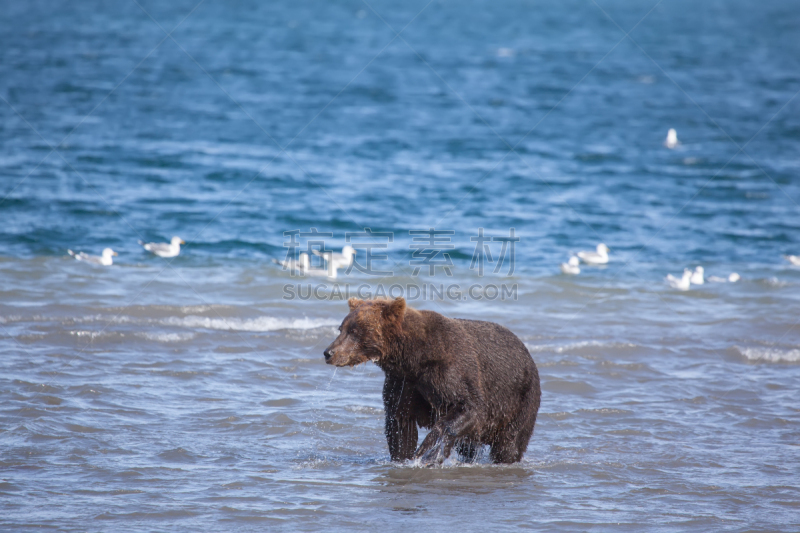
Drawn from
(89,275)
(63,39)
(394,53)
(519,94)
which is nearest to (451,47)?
(394,53)

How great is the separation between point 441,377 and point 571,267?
320 inches

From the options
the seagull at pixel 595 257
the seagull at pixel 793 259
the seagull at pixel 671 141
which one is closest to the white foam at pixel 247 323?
the seagull at pixel 595 257

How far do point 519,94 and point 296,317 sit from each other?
2742 cm

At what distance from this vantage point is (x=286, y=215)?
58.1 ft

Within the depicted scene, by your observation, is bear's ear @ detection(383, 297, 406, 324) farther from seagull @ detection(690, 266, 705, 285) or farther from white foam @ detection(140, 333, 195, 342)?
seagull @ detection(690, 266, 705, 285)

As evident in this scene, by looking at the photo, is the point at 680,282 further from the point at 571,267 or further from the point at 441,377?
the point at 441,377

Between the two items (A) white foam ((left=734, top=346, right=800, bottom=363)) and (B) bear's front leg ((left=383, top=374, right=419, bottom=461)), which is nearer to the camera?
(B) bear's front leg ((left=383, top=374, right=419, bottom=461))

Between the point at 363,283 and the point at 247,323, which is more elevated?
the point at 363,283

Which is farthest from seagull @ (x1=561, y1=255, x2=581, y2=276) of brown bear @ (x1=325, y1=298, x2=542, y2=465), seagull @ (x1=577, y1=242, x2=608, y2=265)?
brown bear @ (x1=325, y1=298, x2=542, y2=465)

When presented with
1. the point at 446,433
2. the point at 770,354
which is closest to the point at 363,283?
the point at 770,354

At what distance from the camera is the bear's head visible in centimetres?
588

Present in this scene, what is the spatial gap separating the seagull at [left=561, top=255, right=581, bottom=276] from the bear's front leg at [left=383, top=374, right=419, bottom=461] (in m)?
7.85

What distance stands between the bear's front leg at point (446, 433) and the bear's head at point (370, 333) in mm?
680

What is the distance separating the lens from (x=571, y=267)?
13.5 metres
